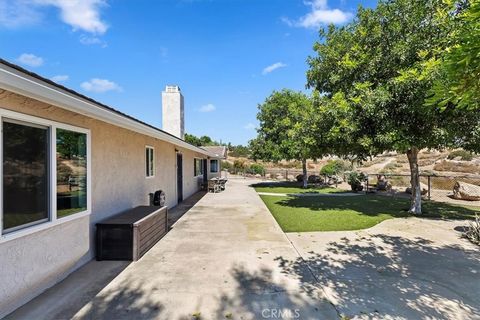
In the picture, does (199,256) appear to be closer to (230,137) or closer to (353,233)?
(353,233)

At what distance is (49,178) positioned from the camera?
3.72 metres

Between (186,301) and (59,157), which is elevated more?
(59,157)

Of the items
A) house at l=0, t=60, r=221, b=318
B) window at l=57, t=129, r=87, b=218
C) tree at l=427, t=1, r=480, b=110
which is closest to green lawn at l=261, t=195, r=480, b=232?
house at l=0, t=60, r=221, b=318

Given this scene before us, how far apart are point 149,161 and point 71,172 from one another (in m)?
4.18

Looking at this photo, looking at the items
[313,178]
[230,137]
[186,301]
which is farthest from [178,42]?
[230,137]

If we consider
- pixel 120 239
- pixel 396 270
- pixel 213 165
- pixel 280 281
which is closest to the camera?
pixel 280 281

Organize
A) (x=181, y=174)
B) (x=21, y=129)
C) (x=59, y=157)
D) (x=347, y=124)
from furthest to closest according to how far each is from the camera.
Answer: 1. (x=181, y=174)
2. (x=347, y=124)
3. (x=59, y=157)
4. (x=21, y=129)

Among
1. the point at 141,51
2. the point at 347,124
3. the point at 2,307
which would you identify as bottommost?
the point at 2,307

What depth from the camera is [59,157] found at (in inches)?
154

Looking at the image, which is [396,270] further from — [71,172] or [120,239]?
[71,172]

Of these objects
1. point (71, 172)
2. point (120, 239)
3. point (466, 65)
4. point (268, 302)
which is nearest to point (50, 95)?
point (71, 172)

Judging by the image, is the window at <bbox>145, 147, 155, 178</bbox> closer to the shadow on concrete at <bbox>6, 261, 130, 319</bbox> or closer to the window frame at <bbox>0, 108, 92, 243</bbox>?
the window frame at <bbox>0, 108, 92, 243</bbox>

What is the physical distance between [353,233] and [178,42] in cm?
1242

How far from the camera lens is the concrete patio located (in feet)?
10.8
